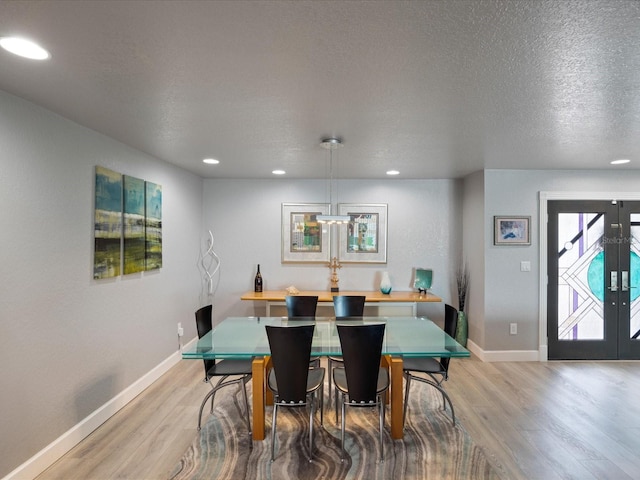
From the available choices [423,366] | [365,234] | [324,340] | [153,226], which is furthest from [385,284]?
[153,226]

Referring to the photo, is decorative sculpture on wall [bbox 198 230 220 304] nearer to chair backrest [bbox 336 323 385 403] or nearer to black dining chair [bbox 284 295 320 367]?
black dining chair [bbox 284 295 320 367]

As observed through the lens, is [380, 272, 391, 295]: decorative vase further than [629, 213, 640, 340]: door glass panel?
Yes

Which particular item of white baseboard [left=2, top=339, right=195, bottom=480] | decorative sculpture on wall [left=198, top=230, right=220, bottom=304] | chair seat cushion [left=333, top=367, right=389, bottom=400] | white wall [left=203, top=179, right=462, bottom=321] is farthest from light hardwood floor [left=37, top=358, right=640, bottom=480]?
white wall [left=203, top=179, right=462, bottom=321]

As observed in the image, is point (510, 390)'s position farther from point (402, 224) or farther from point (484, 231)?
point (402, 224)

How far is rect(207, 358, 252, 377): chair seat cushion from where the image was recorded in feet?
8.94

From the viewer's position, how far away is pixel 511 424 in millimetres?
2885

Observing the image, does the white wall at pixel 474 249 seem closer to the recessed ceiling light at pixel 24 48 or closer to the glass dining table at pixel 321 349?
the glass dining table at pixel 321 349

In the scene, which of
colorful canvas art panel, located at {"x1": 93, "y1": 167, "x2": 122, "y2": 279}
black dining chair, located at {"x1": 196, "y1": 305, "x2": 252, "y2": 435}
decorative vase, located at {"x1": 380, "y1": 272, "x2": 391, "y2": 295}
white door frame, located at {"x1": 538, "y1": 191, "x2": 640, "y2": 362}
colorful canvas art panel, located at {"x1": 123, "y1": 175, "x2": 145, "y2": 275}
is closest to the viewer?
black dining chair, located at {"x1": 196, "y1": 305, "x2": 252, "y2": 435}

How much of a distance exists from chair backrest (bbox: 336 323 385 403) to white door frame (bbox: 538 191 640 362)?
10.2 ft

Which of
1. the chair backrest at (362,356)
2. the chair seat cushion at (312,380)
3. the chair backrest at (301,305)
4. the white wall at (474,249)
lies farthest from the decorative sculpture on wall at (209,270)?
the white wall at (474,249)

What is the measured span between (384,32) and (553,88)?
3.83 ft

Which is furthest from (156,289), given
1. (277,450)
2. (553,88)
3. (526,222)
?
(526,222)

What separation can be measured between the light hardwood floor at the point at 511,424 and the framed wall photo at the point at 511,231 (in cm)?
150

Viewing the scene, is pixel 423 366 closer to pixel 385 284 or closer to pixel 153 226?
pixel 385 284
